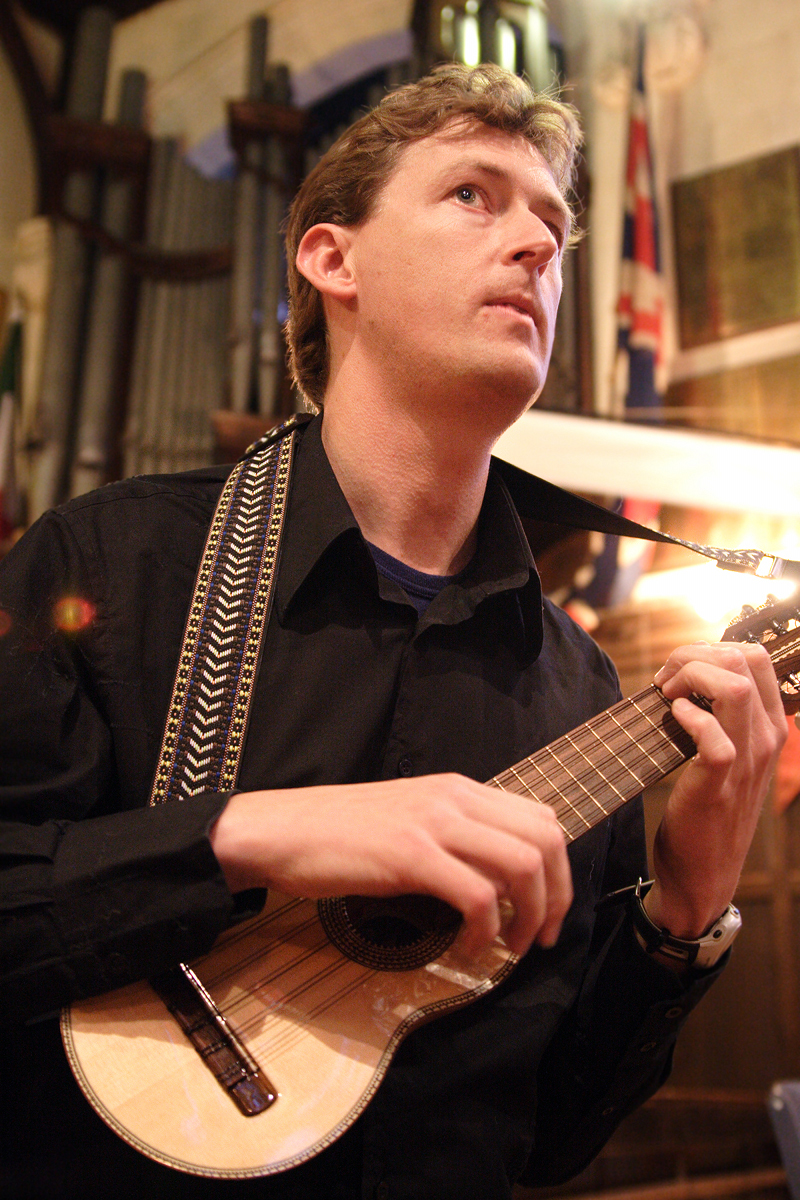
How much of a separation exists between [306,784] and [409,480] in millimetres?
540

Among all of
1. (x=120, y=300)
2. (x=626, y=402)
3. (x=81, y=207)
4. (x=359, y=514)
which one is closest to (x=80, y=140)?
(x=81, y=207)

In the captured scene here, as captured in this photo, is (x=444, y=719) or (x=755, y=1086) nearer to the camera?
(x=444, y=719)

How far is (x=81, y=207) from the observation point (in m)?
5.05

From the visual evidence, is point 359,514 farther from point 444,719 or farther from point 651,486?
point 651,486

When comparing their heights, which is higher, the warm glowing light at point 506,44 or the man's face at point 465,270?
the warm glowing light at point 506,44

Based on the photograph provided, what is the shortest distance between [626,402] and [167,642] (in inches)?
159

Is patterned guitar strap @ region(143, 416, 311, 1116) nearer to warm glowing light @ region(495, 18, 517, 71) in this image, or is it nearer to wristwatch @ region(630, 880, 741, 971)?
wristwatch @ region(630, 880, 741, 971)

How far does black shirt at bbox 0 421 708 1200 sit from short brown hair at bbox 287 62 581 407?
1.20ft

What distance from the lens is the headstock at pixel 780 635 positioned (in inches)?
53.4

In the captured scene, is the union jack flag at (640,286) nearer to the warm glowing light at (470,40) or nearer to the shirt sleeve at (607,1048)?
the warm glowing light at (470,40)

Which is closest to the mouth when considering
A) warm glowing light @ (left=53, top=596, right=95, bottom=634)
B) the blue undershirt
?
the blue undershirt

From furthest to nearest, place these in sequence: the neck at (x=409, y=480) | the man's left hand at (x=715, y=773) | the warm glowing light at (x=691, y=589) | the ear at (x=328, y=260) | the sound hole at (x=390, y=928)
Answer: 1. the warm glowing light at (x=691, y=589)
2. the ear at (x=328, y=260)
3. the neck at (x=409, y=480)
4. the man's left hand at (x=715, y=773)
5. the sound hole at (x=390, y=928)

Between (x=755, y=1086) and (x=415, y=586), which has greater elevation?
(x=415, y=586)

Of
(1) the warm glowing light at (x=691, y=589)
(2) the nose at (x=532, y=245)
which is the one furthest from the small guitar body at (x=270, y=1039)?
(1) the warm glowing light at (x=691, y=589)
